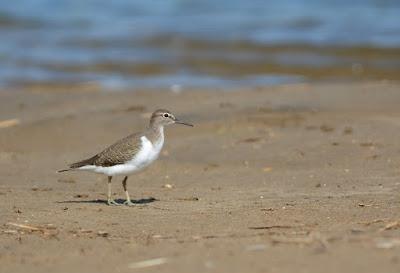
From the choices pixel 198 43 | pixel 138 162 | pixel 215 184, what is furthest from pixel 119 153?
pixel 198 43

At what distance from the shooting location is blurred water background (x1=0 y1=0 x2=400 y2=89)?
19156mm

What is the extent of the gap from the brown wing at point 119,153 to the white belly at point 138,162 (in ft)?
0.12

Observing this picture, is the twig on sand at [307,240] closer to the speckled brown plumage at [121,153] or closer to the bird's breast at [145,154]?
the bird's breast at [145,154]

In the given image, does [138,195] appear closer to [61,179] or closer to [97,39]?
[61,179]

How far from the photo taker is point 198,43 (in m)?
23.3

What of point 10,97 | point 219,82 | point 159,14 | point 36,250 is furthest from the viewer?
point 159,14

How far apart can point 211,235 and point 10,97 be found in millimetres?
9202

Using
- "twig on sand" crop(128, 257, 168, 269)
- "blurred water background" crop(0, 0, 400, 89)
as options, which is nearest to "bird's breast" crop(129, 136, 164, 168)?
"twig on sand" crop(128, 257, 168, 269)

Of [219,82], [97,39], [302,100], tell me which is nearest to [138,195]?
[302,100]

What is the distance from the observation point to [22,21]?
2805 centimetres

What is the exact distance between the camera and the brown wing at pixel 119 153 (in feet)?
30.3

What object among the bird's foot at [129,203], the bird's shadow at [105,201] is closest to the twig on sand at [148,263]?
the bird's foot at [129,203]

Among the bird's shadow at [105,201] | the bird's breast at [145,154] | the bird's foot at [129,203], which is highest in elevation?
the bird's breast at [145,154]

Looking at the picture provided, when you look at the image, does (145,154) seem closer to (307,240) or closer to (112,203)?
(112,203)
